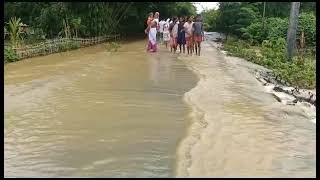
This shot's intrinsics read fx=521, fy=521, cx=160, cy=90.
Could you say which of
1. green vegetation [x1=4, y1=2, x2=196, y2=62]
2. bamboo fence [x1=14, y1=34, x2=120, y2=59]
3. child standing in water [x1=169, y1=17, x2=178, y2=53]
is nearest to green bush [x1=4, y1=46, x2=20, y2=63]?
bamboo fence [x1=14, y1=34, x2=120, y2=59]

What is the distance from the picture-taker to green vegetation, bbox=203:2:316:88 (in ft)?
53.7

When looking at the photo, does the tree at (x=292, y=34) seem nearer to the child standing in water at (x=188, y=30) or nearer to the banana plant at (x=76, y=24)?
the child standing in water at (x=188, y=30)

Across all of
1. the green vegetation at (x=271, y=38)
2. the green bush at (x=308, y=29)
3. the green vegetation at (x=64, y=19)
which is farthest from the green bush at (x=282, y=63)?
the green vegetation at (x=64, y=19)

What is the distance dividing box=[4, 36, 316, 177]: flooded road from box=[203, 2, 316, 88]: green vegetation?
3.58 m

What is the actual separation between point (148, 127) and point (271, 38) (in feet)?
63.5

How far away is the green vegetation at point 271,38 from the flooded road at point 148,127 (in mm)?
3579

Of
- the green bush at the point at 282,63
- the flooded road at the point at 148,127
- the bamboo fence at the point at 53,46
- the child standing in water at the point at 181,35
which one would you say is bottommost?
the green bush at the point at 282,63


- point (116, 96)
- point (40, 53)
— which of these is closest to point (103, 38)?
point (40, 53)

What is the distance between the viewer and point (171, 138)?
24.8ft

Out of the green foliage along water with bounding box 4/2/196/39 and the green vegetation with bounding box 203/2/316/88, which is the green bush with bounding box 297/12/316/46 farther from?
the green foliage along water with bounding box 4/2/196/39

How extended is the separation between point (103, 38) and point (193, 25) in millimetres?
8101

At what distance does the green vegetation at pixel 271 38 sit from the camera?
16359 mm

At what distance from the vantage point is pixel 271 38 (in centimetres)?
2630

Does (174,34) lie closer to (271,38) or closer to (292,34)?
(292,34)
